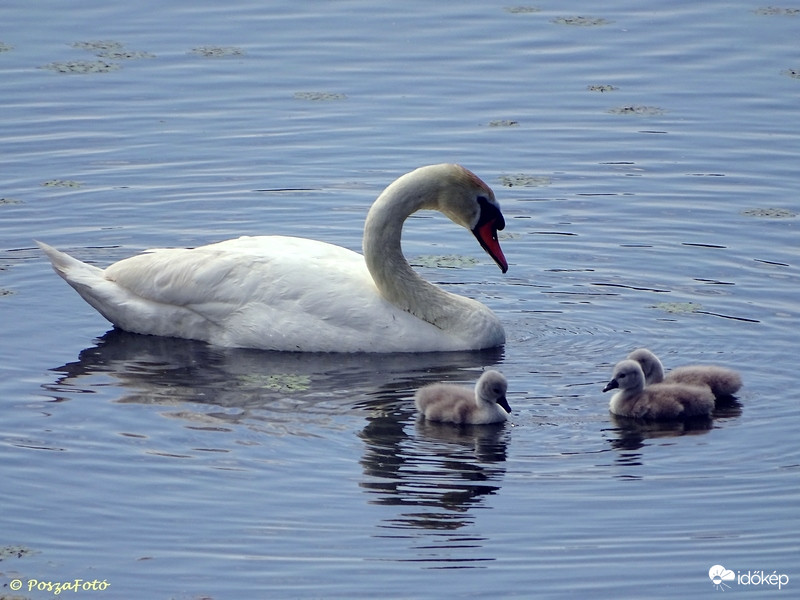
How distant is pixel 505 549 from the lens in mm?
9820

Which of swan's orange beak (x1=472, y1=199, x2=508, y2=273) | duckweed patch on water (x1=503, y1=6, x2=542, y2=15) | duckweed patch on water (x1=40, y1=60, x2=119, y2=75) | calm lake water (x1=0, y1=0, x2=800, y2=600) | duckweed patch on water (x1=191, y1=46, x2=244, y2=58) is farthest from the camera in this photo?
duckweed patch on water (x1=503, y1=6, x2=542, y2=15)

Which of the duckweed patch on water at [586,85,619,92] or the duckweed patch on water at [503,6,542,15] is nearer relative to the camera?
the duckweed patch on water at [586,85,619,92]

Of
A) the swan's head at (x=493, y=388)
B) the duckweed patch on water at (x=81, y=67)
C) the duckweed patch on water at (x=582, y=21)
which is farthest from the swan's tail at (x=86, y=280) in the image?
the duckweed patch on water at (x=582, y=21)

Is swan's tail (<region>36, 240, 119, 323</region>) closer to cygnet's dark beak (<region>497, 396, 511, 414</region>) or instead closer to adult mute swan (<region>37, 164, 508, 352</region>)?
adult mute swan (<region>37, 164, 508, 352</region>)

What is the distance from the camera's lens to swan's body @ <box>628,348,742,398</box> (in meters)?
12.0

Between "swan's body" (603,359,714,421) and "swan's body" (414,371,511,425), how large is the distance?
2.44 feet

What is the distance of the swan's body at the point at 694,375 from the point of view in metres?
12.0

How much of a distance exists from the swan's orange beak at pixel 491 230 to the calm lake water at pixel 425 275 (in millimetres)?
544

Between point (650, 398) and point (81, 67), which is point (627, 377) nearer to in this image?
point (650, 398)

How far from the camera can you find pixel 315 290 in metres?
13.6

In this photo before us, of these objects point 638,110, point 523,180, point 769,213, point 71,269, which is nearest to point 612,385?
point 71,269

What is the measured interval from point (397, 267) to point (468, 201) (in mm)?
824

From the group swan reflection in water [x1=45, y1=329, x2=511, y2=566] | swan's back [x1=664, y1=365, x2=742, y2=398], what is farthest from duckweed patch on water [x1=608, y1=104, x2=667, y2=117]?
swan's back [x1=664, y1=365, x2=742, y2=398]

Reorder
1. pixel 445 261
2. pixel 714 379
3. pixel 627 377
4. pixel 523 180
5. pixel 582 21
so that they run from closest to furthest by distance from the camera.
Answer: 1. pixel 627 377
2. pixel 714 379
3. pixel 445 261
4. pixel 523 180
5. pixel 582 21
